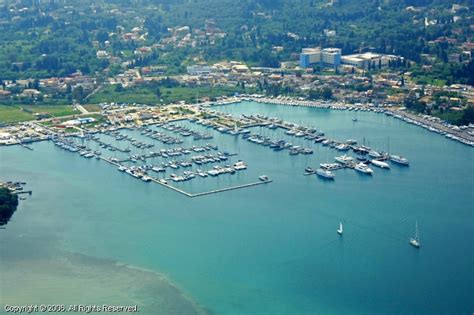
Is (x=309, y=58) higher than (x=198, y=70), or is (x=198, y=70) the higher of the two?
(x=309, y=58)


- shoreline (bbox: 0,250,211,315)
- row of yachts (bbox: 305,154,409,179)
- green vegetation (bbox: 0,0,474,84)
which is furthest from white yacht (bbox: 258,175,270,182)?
green vegetation (bbox: 0,0,474,84)

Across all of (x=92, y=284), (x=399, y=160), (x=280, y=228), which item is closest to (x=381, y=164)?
(x=399, y=160)

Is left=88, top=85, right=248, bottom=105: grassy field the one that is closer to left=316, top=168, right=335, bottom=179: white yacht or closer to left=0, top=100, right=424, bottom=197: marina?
left=0, top=100, right=424, bottom=197: marina

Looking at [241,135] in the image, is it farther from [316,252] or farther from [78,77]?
[78,77]

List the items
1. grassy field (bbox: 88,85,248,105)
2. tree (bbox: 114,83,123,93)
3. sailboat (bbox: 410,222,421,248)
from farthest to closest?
tree (bbox: 114,83,123,93), grassy field (bbox: 88,85,248,105), sailboat (bbox: 410,222,421,248)

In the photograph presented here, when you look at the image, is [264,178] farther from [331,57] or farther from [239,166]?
[331,57]

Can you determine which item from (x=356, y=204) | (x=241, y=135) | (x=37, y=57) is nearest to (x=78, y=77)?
(x=37, y=57)
